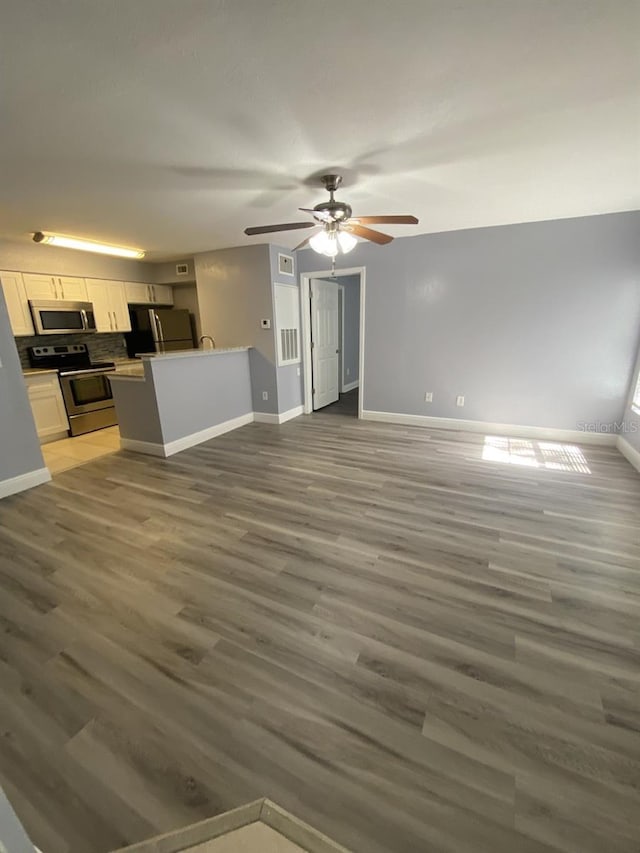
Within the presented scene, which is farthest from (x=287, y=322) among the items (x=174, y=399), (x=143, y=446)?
(x=143, y=446)

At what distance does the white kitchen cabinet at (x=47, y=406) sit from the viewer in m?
4.28

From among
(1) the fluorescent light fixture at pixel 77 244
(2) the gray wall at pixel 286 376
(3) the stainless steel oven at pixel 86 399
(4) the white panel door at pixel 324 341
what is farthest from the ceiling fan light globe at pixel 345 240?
(3) the stainless steel oven at pixel 86 399

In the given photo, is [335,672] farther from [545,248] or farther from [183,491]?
[545,248]

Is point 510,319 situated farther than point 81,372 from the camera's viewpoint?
No

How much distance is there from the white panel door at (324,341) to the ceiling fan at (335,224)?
2.54m

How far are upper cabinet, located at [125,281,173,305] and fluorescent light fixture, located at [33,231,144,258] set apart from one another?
0.71 meters

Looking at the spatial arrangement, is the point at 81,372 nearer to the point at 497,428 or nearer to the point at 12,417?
the point at 12,417

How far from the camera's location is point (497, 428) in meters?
4.55

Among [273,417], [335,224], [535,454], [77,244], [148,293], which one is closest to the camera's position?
[335,224]

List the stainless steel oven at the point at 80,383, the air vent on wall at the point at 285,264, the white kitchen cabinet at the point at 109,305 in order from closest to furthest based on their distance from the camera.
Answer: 1. the stainless steel oven at the point at 80,383
2. the air vent on wall at the point at 285,264
3. the white kitchen cabinet at the point at 109,305

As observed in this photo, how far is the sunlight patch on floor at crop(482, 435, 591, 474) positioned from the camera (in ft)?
11.7

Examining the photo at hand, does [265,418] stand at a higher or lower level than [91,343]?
lower

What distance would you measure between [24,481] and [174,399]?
157cm

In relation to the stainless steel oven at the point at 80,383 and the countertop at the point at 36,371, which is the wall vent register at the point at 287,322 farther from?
the countertop at the point at 36,371
